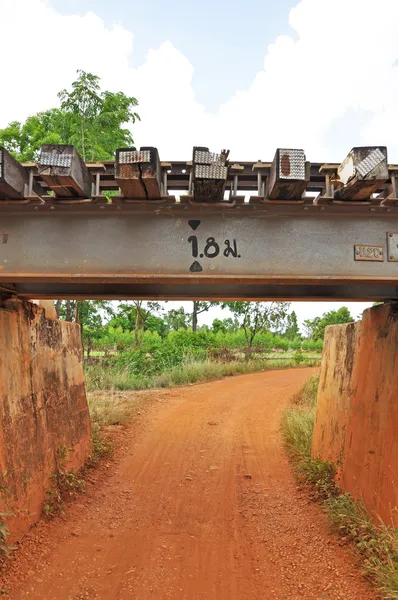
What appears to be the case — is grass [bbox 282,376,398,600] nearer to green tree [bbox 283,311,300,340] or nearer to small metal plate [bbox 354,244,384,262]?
small metal plate [bbox 354,244,384,262]

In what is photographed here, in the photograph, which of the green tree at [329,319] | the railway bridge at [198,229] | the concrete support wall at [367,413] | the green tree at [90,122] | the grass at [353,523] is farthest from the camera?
the green tree at [329,319]

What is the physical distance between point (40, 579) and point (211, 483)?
313 centimetres

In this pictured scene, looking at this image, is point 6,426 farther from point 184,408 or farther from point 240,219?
point 184,408

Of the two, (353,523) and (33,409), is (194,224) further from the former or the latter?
(353,523)

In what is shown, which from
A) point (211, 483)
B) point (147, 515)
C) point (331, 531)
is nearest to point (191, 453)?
point (211, 483)

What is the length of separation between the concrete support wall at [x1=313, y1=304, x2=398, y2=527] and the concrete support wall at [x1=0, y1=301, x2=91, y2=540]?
12.4 feet

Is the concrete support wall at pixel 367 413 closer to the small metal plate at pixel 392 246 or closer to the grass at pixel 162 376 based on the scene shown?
the small metal plate at pixel 392 246

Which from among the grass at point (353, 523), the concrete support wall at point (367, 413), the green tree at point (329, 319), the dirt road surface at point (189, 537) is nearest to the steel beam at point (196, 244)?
the concrete support wall at point (367, 413)

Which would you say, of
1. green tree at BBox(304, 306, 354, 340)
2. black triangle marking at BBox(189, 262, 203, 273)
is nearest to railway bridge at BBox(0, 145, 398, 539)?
black triangle marking at BBox(189, 262, 203, 273)

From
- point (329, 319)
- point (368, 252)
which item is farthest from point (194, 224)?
point (329, 319)

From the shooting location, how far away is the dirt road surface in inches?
156

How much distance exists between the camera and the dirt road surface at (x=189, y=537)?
3963mm

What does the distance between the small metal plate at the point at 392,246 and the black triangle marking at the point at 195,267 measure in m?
1.74

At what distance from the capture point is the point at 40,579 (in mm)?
4020
